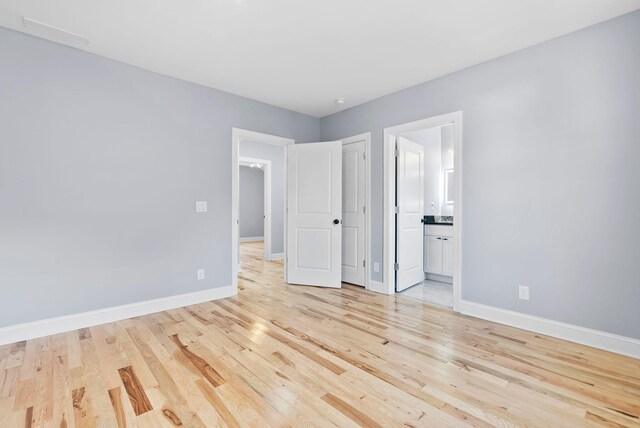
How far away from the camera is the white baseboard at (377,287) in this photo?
397cm

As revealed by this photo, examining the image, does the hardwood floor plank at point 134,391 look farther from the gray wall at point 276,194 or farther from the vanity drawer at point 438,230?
the gray wall at point 276,194

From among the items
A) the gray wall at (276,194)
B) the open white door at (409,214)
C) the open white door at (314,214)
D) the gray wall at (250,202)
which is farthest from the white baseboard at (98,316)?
the gray wall at (250,202)

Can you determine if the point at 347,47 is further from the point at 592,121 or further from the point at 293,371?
the point at 293,371

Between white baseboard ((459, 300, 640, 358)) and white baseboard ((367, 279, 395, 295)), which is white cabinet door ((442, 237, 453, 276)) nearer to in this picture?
white baseboard ((367, 279, 395, 295))

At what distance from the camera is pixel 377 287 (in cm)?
406

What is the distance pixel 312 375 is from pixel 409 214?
2742 mm

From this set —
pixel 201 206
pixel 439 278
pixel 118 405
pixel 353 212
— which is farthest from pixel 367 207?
pixel 118 405

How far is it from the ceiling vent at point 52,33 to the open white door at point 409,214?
136 inches

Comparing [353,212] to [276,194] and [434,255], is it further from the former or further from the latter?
[276,194]

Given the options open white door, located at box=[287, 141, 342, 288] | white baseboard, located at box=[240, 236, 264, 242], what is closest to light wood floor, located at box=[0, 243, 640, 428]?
open white door, located at box=[287, 141, 342, 288]

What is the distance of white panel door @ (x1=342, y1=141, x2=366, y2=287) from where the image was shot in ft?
14.1

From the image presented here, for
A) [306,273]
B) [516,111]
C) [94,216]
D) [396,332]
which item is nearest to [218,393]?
[396,332]

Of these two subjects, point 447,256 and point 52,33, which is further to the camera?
point 447,256

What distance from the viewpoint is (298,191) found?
4449 mm
